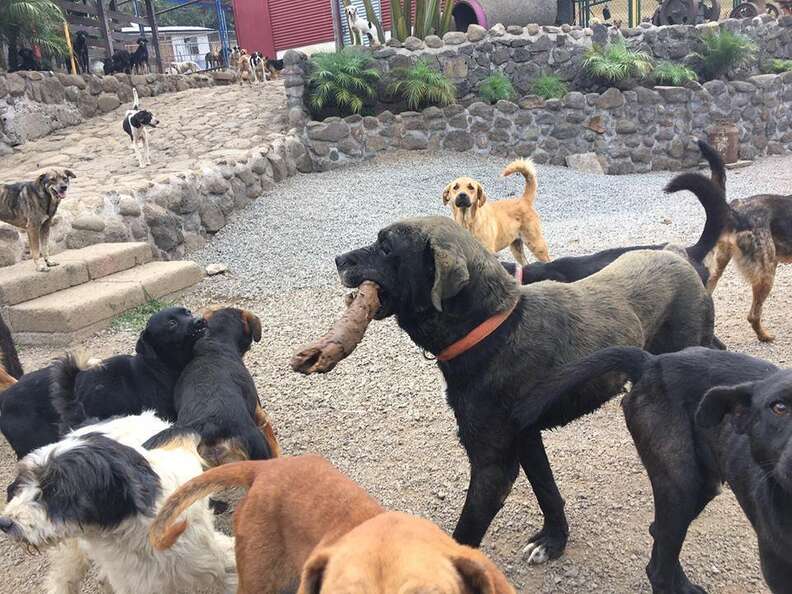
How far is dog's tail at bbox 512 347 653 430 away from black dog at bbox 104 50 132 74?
62.6ft

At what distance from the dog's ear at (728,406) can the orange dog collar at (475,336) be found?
2.99 ft

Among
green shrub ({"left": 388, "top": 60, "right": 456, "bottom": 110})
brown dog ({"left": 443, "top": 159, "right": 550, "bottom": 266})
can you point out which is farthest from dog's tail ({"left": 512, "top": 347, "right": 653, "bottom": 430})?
green shrub ({"left": 388, "top": 60, "right": 456, "bottom": 110})

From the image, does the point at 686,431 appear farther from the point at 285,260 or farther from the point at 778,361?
the point at 285,260

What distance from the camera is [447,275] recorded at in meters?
2.76

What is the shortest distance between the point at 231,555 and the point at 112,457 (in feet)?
2.53

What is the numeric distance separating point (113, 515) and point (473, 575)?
1.51 metres

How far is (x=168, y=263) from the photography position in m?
7.98

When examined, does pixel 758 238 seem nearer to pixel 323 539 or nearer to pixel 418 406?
pixel 418 406

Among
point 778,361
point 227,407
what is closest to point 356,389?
point 227,407

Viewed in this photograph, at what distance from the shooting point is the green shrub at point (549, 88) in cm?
1368

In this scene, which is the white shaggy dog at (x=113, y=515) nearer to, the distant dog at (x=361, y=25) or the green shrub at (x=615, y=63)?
the green shrub at (x=615, y=63)

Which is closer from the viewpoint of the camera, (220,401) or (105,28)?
(220,401)

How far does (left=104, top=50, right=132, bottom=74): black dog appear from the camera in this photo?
18.3m

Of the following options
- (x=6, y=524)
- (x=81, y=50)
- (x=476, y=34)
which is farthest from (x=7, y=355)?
(x=81, y=50)
